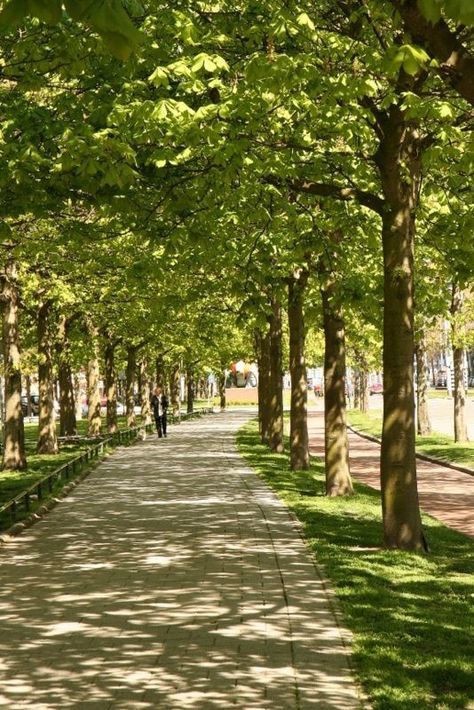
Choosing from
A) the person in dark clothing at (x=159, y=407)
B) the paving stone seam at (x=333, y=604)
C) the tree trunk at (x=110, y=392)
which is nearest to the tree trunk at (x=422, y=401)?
the person in dark clothing at (x=159, y=407)

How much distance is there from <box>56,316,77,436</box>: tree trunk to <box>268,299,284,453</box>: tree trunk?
7596 mm

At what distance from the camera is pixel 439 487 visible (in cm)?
2119

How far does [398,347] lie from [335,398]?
5723 millimetres

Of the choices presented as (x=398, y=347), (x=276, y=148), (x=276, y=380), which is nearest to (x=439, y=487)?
(x=276, y=380)

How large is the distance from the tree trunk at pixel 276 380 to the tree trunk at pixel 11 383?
692cm

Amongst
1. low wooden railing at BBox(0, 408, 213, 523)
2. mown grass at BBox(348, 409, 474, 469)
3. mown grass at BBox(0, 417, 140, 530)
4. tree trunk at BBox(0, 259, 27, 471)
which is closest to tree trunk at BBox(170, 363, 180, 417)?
low wooden railing at BBox(0, 408, 213, 523)

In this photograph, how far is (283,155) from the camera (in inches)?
456

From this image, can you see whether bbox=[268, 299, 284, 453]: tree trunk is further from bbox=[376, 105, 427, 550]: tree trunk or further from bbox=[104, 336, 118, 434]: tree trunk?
bbox=[376, 105, 427, 550]: tree trunk

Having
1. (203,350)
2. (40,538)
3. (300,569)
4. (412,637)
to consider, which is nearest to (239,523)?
(40,538)

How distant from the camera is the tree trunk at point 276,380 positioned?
2803cm

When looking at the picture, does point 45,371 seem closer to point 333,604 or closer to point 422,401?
point 422,401

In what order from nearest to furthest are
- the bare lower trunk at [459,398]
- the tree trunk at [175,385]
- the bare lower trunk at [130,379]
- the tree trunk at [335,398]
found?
the tree trunk at [335,398] → the bare lower trunk at [459,398] → the bare lower trunk at [130,379] → the tree trunk at [175,385]

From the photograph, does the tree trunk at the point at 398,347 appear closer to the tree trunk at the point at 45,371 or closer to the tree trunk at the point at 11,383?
the tree trunk at the point at 11,383

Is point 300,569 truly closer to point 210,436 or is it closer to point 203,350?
point 210,436
